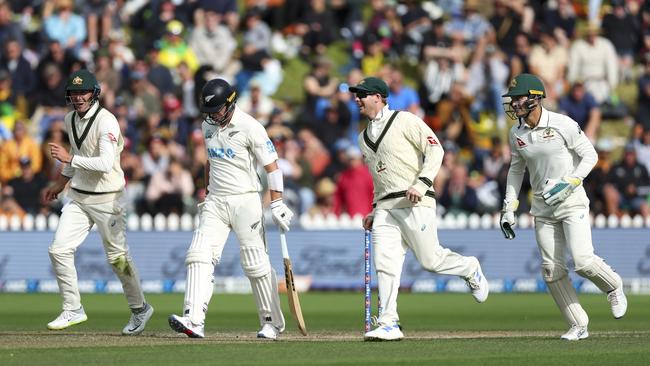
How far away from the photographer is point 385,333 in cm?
1260

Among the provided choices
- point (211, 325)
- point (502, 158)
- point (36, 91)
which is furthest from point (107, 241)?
point (36, 91)

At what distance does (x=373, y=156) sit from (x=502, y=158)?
482 inches

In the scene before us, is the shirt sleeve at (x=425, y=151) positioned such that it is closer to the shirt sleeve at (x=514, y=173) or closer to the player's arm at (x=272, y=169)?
the shirt sleeve at (x=514, y=173)

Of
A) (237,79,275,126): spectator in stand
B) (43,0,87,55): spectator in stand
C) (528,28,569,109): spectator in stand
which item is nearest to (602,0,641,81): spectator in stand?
(528,28,569,109): spectator in stand

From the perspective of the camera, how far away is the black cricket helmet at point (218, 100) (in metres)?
12.8

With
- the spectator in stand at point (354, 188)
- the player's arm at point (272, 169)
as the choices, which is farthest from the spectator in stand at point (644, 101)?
the player's arm at point (272, 169)

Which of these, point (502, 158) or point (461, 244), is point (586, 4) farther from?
point (461, 244)

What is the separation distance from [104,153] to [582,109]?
14.5 meters

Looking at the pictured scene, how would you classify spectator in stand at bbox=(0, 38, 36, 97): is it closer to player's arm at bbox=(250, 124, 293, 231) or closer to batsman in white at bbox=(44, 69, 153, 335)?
batsman in white at bbox=(44, 69, 153, 335)

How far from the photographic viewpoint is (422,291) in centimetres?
2389

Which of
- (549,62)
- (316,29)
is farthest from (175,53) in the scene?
(549,62)

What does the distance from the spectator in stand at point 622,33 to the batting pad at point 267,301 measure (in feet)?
54.0

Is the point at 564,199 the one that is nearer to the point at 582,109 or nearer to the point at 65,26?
the point at 582,109

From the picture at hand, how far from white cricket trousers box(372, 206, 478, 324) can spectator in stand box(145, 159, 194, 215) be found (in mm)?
12018
